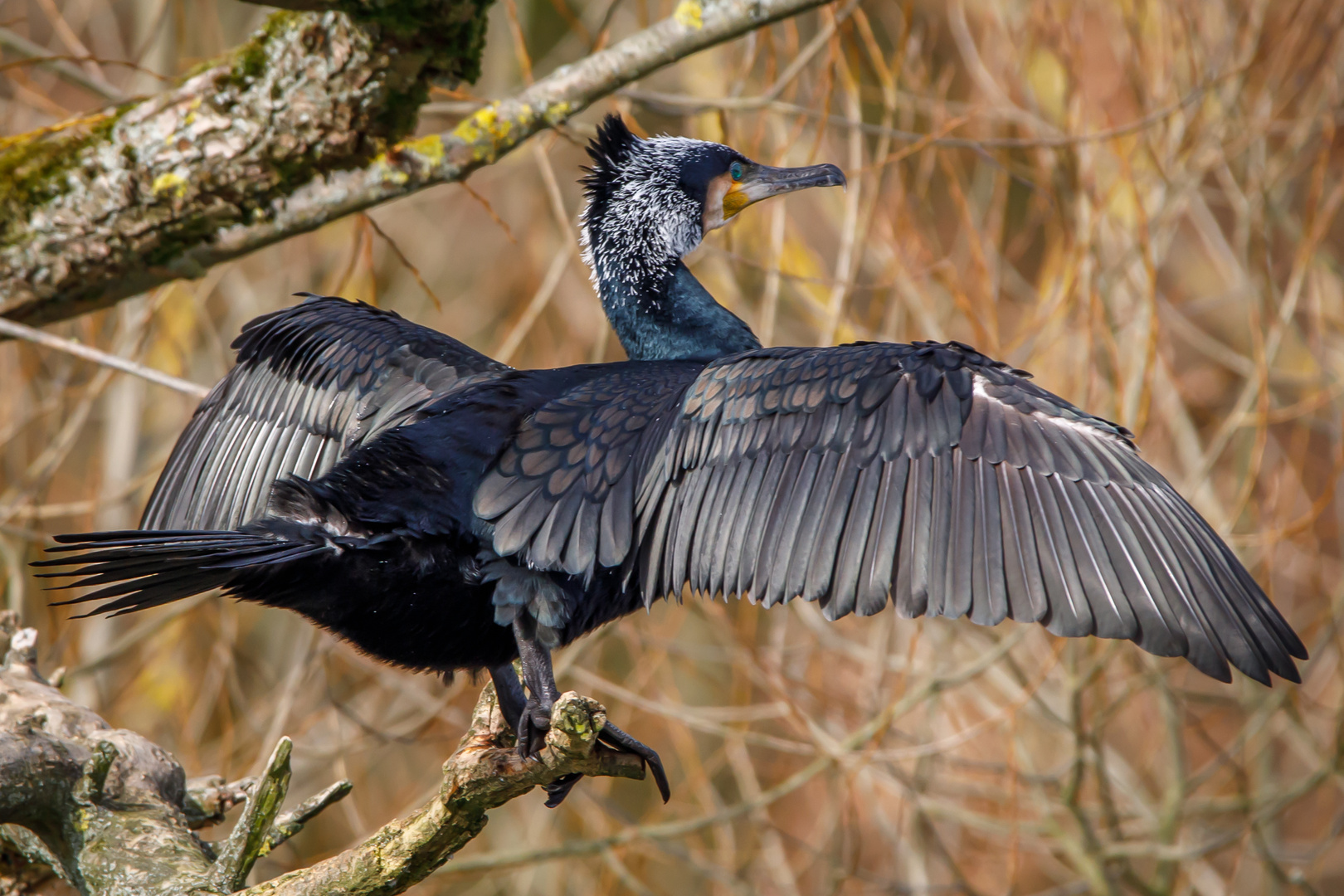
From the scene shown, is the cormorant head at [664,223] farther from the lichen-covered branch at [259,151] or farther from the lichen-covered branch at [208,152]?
the lichen-covered branch at [208,152]

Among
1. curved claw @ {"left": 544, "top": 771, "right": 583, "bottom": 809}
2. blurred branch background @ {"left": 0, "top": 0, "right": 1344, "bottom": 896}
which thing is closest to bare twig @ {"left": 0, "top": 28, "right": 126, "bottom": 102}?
blurred branch background @ {"left": 0, "top": 0, "right": 1344, "bottom": 896}

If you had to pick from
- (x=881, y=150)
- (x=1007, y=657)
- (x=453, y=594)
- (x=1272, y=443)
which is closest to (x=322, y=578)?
(x=453, y=594)

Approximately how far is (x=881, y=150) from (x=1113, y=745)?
5843mm

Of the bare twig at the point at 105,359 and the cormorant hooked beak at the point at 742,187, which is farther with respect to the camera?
the cormorant hooked beak at the point at 742,187

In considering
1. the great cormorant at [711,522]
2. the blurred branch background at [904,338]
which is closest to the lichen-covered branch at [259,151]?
the blurred branch background at [904,338]

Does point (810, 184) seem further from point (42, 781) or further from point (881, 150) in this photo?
point (42, 781)

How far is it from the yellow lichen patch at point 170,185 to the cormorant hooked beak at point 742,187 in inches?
57.2

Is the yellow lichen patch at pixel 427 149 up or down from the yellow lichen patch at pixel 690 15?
down

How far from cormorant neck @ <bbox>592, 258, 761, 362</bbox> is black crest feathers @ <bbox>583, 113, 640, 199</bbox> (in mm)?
269

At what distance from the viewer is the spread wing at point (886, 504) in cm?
232

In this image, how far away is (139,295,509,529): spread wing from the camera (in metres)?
3.30

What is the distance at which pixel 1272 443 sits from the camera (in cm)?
754

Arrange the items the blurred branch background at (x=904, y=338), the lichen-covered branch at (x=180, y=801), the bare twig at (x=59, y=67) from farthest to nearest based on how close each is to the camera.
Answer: the blurred branch background at (x=904, y=338) → the bare twig at (x=59, y=67) → the lichen-covered branch at (x=180, y=801)

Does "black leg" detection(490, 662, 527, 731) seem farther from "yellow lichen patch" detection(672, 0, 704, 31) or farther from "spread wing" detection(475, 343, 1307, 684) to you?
"yellow lichen patch" detection(672, 0, 704, 31)
